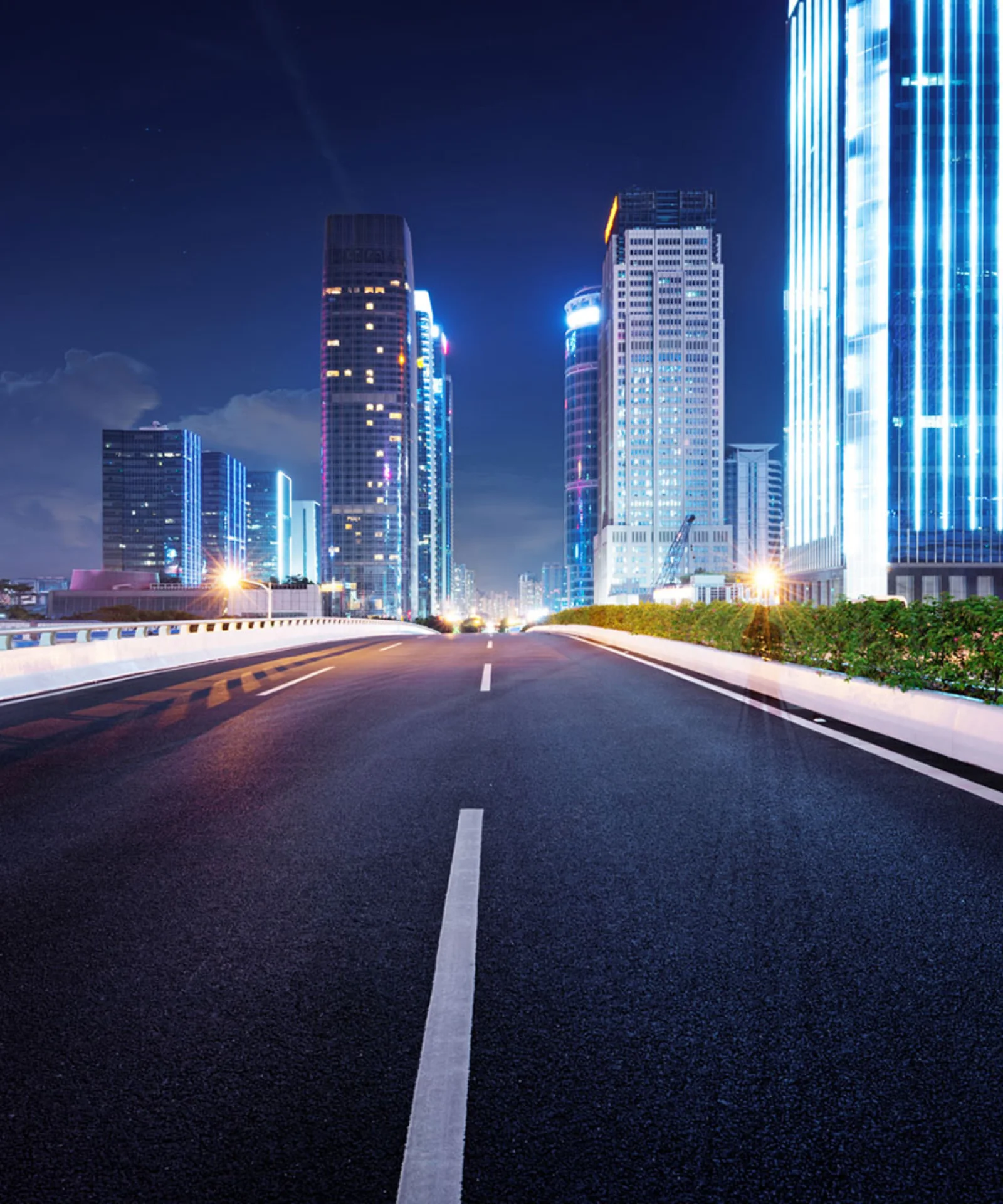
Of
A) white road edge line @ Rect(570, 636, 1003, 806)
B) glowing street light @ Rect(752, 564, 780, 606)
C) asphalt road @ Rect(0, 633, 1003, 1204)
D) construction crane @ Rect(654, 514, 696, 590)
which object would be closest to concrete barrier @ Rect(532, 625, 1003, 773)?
white road edge line @ Rect(570, 636, 1003, 806)

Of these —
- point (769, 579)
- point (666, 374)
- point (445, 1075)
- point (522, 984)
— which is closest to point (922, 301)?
point (769, 579)

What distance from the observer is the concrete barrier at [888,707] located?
611 cm

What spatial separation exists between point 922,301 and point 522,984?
93.6m

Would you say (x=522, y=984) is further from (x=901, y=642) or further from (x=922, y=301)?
(x=922, y=301)

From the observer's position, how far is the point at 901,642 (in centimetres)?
804

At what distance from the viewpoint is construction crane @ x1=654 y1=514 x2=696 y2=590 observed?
18100cm

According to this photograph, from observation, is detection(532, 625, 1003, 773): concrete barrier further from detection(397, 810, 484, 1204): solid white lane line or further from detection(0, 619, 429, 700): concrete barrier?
detection(0, 619, 429, 700): concrete barrier

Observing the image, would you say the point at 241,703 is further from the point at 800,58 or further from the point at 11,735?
the point at 800,58

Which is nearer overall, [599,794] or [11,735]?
[599,794]

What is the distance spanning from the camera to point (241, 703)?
10438 mm

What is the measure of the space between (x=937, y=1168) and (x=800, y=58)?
13007cm

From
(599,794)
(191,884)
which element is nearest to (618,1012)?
(191,884)

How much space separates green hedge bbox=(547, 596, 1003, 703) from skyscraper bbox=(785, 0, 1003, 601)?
69776 millimetres

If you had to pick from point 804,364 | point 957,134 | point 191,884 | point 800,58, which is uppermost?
point 800,58
